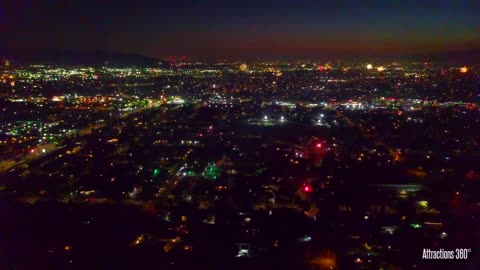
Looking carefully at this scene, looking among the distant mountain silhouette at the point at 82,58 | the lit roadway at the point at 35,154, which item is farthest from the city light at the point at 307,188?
the distant mountain silhouette at the point at 82,58

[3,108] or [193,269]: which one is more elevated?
[3,108]

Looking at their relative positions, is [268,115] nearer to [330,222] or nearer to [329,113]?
[329,113]

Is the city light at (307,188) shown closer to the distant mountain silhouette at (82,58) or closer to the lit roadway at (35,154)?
the lit roadway at (35,154)

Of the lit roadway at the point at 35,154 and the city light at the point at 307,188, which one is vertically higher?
the lit roadway at the point at 35,154

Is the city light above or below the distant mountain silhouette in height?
below

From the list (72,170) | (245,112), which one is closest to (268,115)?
(245,112)

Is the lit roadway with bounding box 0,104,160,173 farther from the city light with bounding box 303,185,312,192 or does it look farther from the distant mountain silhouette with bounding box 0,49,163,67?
the distant mountain silhouette with bounding box 0,49,163,67

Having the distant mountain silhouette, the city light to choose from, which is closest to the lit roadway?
the city light

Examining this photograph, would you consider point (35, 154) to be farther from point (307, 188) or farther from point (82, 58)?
point (82, 58)
